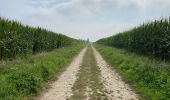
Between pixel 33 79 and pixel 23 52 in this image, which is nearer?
pixel 33 79

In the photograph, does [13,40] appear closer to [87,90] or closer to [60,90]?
[60,90]

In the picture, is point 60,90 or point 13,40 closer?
point 60,90

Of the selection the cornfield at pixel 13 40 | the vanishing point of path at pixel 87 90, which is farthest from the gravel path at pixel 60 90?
the cornfield at pixel 13 40

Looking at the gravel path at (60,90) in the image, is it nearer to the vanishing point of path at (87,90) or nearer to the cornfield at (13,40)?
the vanishing point of path at (87,90)

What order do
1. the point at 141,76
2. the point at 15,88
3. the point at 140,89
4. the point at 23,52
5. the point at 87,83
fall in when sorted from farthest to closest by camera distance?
the point at 23,52 < the point at 141,76 < the point at 87,83 < the point at 140,89 < the point at 15,88

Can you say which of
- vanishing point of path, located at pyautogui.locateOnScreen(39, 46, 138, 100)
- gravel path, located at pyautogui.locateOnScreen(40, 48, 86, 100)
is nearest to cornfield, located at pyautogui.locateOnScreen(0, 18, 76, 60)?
vanishing point of path, located at pyautogui.locateOnScreen(39, 46, 138, 100)

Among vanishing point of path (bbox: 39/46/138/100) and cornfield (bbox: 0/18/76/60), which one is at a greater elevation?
cornfield (bbox: 0/18/76/60)

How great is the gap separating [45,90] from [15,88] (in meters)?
1.69

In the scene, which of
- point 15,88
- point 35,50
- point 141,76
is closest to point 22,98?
point 15,88

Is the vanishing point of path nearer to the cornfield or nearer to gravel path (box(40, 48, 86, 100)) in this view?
gravel path (box(40, 48, 86, 100))

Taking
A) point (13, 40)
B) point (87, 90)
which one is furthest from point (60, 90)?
point (13, 40)

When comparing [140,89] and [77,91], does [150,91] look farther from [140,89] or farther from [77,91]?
[77,91]

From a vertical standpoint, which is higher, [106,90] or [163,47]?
[163,47]

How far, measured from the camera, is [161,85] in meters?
10.7
